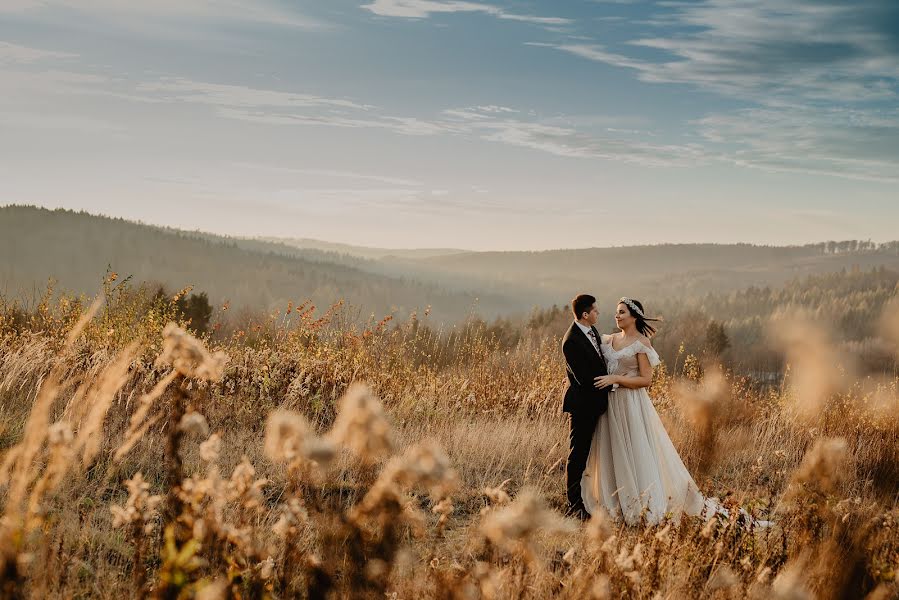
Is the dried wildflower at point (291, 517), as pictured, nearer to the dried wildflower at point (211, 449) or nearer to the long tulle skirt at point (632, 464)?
the dried wildflower at point (211, 449)

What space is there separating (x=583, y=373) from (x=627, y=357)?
16.1 inches

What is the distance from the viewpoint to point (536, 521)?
1700mm

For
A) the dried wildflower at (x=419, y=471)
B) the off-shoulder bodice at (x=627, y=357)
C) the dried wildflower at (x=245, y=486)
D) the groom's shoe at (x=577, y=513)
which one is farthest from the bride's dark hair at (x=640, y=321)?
the dried wildflower at (x=419, y=471)

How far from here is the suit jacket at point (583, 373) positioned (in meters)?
5.82

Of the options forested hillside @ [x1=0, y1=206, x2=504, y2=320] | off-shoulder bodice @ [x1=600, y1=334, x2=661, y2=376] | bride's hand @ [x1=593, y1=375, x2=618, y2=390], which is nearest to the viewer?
bride's hand @ [x1=593, y1=375, x2=618, y2=390]

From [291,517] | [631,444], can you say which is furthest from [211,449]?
[631,444]

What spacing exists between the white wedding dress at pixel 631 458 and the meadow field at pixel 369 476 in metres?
0.35

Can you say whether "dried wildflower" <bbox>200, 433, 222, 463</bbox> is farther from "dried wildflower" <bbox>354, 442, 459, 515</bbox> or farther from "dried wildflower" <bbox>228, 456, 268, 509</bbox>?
"dried wildflower" <bbox>354, 442, 459, 515</bbox>

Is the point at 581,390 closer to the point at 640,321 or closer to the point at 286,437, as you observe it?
the point at 640,321

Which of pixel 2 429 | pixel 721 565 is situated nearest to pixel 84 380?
pixel 2 429

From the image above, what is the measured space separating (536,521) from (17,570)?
1494 mm

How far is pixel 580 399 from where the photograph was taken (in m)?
5.93

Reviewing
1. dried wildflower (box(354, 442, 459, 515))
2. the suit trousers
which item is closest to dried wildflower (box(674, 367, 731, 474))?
the suit trousers

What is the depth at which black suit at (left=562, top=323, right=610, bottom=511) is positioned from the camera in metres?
5.84
